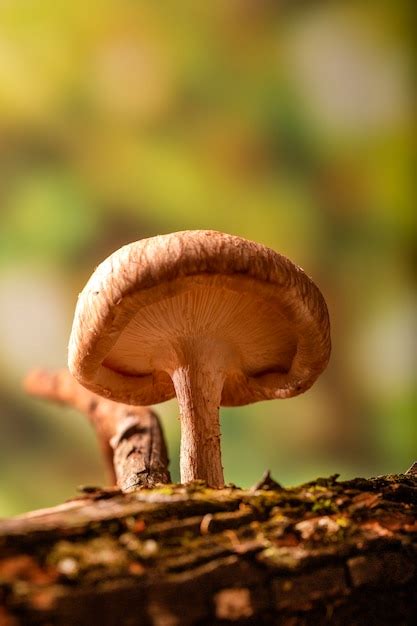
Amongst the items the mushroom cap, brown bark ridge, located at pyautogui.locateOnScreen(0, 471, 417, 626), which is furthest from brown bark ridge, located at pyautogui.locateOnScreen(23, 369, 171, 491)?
brown bark ridge, located at pyautogui.locateOnScreen(0, 471, 417, 626)

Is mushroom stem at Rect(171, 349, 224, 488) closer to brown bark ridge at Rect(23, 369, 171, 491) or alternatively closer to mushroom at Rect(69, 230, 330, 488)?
mushroom at Rect(69, 230, 330, 488)

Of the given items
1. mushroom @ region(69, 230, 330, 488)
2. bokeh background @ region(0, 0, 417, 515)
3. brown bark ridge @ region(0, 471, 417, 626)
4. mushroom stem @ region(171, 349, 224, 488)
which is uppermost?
bokeh background @ region(0, 0, 417, 515)

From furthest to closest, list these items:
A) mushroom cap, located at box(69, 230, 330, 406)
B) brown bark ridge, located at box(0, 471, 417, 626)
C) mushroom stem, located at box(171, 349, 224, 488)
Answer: mushroom stem, located at box(171, 349, 224, 488) → mushroom cap, located at box(69, 230, 330, 406) → brown bark ridge, located at box(0, 471, 417, 626)

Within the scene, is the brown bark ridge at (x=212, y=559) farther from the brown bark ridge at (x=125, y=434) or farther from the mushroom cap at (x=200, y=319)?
the brown bark ridge at (x=125, y=434)

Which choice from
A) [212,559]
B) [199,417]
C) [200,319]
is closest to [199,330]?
[200,319]

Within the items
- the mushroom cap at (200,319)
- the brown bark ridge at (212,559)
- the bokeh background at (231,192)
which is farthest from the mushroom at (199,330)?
the bokeh background at (231,192)

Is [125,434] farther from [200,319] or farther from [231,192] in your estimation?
[231,192]

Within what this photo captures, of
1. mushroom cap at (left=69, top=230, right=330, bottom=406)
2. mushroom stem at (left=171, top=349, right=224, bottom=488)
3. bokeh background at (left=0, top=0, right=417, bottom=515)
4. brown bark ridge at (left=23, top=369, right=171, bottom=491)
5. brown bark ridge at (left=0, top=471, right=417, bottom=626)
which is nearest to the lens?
brown bark ridge at (left=0, top=471, right=417, bottom=626)
